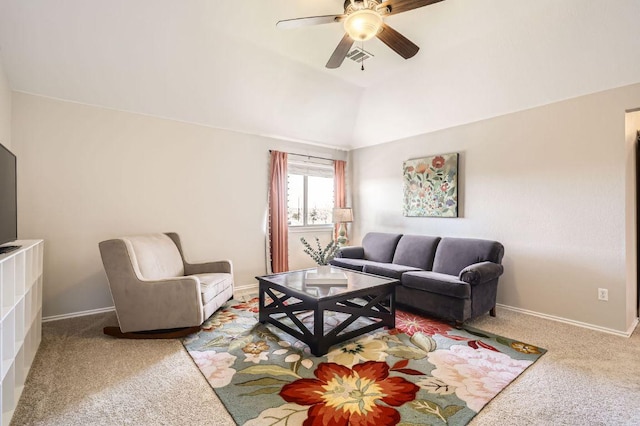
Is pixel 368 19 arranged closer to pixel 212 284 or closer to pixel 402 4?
pixel 402 4

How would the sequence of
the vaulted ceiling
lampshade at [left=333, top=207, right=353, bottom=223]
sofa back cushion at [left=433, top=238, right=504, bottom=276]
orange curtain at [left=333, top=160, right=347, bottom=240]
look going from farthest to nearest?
1. orange curtain at [left=333, top=160, right=347, bottom=240]
2. lampshade at [left=333, top=207, right=353, bottom=223]
3. sofa back cushion at [left=433, top=238, right=504, bottom=276]
4. the vaulted ceiling

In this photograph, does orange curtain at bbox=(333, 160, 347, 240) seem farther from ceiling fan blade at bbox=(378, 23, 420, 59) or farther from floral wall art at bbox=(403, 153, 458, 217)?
ceiling fan blade at bbox=(378, 23, 420, 59)

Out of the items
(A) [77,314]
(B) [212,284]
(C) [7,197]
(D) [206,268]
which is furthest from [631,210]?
(A) [77,314]

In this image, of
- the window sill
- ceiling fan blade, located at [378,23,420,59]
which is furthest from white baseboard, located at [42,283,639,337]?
ceiling fan blade, located at [378,23,420,59]

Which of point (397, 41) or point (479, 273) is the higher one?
point (397, 41)

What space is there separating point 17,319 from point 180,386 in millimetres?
1083

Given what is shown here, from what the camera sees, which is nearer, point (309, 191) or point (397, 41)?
point (397, 41)

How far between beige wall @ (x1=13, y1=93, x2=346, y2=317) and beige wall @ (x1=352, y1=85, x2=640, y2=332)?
292 centimetres

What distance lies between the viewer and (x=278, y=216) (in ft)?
15.8

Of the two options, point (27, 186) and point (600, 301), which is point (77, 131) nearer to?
point (27, 186)

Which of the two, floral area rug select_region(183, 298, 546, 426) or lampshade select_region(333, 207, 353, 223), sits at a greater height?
lampshade select_region(333, 207, 353, 223)

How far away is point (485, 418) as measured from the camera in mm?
1722

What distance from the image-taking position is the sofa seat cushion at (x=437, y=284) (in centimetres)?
300

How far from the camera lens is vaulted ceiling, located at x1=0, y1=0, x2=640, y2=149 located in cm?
271
